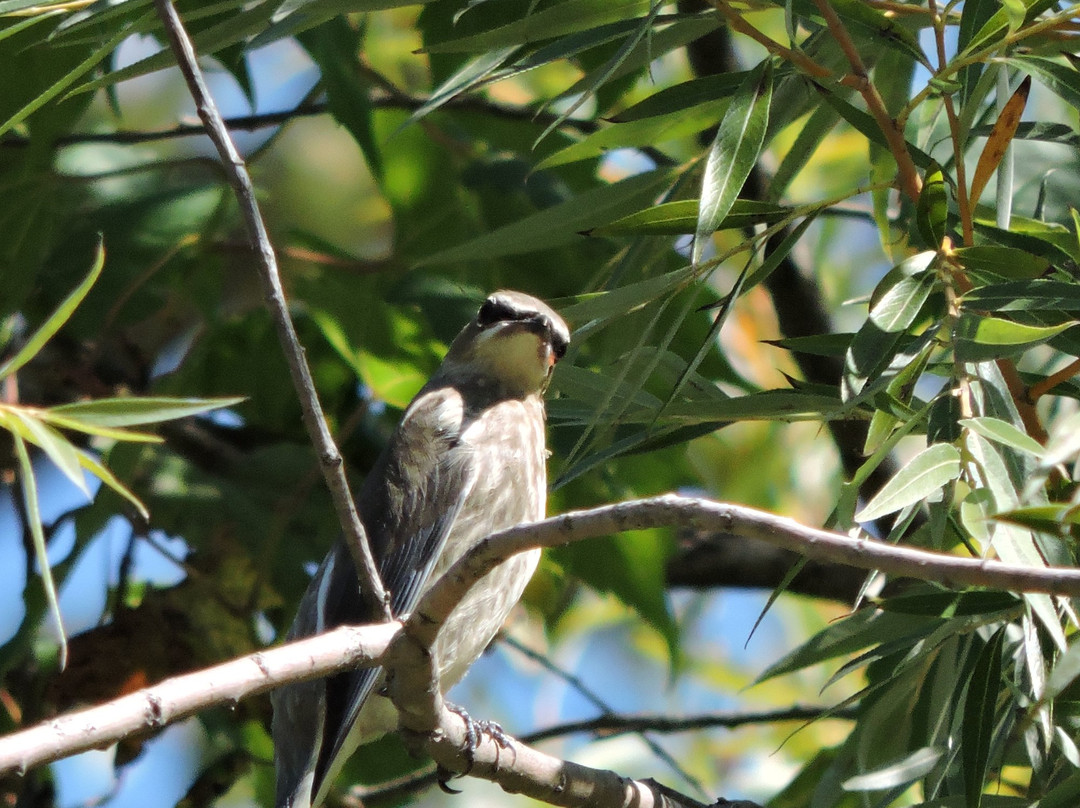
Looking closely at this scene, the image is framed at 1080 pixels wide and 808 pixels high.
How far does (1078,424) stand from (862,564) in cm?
27

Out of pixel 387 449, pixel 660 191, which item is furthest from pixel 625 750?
pixel 660 191

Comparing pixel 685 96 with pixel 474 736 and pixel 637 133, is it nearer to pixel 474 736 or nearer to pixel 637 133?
pixel 637 133

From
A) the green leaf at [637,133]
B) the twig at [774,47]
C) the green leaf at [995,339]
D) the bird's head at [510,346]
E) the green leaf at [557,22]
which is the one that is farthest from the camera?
the bird's head at [510,346]

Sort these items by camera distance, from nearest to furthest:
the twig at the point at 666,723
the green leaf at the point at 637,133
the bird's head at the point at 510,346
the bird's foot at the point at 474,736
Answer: the bird's foot at the point at 474,736, the green leaf at the point at 637,133, the bird's head at the point at 510,346, the twig at the point at 666,723

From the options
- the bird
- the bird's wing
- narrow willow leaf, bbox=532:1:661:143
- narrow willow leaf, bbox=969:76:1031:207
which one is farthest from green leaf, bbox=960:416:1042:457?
the bird's wing

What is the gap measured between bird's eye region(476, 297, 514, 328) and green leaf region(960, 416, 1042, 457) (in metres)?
1.85

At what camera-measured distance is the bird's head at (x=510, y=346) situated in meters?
3.69

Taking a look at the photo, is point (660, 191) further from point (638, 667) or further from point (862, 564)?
point (638, 667)

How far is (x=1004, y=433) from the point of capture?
6.28 feet

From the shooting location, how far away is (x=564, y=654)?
23.5ft

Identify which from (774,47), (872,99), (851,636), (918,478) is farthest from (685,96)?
(851,636)

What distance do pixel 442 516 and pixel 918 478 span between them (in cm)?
167

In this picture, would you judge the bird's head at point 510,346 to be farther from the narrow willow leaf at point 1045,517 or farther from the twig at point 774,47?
the narrow willow leaf at point 1045,517

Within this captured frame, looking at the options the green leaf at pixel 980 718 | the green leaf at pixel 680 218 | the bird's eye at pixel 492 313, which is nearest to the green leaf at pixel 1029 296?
the green leaf at pixel 680 218
